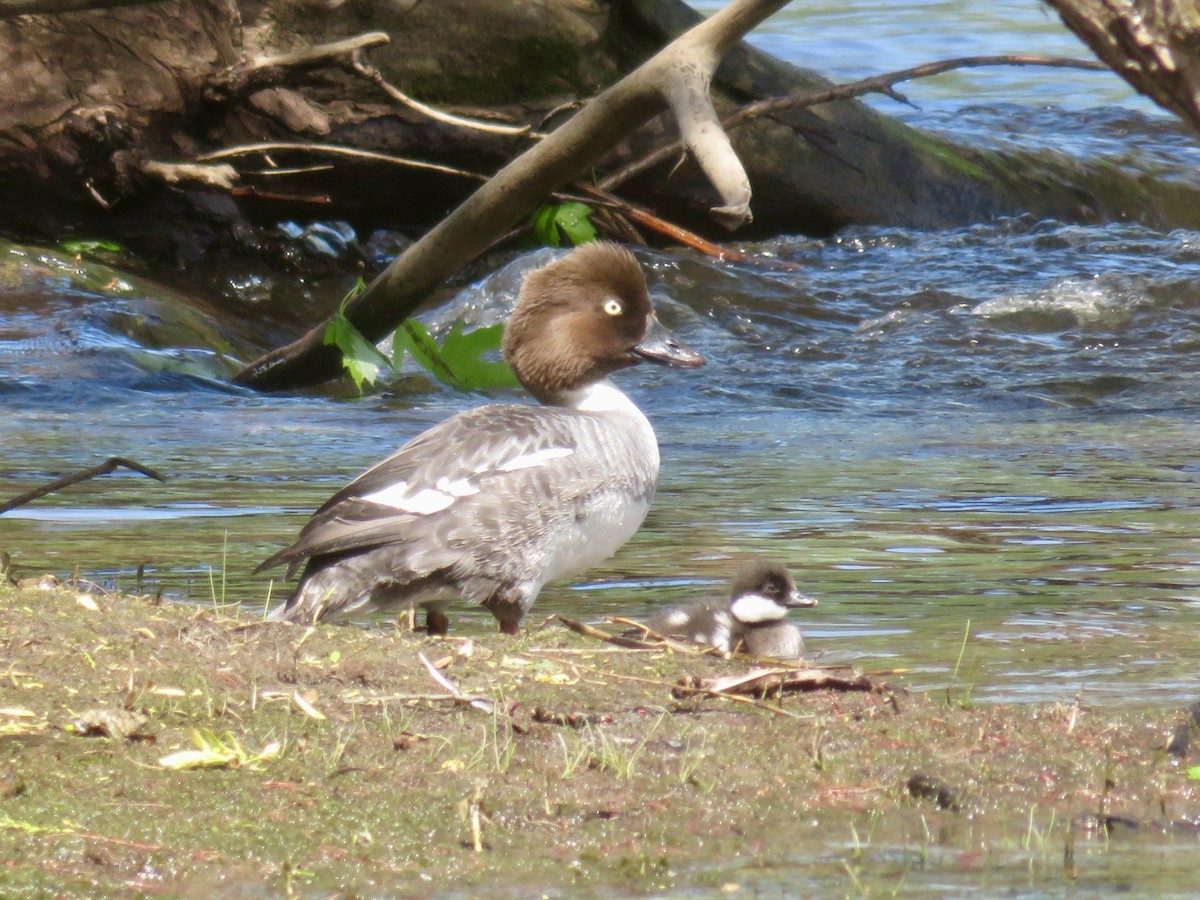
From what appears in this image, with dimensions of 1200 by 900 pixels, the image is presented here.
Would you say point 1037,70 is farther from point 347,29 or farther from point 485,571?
point 485,571

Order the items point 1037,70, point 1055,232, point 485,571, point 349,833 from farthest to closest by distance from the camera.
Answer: point 1037,70
point 1055,232
point 485,571
point 349,833

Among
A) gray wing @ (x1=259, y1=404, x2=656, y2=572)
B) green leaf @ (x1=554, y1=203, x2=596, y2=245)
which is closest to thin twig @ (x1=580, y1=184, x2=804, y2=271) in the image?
green leaf @ (x1=554, y1=203, x2=596, y2=245)

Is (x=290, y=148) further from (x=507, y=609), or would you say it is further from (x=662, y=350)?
(x=507, y=609)

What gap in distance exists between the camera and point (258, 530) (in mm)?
5781

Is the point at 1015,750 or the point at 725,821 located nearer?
the point at 725,821

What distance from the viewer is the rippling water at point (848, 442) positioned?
4.80m

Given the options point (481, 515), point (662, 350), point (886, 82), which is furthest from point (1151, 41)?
point (662, 350)

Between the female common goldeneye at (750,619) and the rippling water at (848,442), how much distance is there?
15 centimetres

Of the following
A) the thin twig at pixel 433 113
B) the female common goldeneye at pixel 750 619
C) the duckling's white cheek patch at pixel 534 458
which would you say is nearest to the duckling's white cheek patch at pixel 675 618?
the female common goldeneye at pixel 750 619

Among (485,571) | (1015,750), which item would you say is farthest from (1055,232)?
(1015,750)

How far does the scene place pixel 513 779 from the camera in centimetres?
304

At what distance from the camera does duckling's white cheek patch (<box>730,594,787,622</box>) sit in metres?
4.49

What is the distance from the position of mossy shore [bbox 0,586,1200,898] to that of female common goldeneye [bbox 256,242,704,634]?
622mm

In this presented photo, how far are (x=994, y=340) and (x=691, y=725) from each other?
7.40 meters
